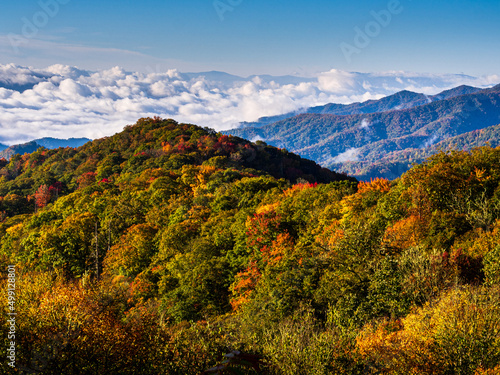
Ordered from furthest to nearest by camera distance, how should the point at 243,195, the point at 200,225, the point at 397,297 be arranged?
1. the point at 243,195
2. the point at 200,225
3. the point at 397,297

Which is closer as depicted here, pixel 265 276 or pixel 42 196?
pixel 265 276

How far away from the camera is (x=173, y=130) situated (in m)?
Answer: 158

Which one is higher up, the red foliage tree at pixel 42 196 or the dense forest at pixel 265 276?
the red foliage tree at pixel 42 196

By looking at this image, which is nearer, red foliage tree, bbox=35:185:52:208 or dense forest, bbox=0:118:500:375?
dense forest, bbox=0:118:500:375

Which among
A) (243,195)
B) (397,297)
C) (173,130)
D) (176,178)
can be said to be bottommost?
(397,297)

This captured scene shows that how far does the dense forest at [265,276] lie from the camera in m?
15.6

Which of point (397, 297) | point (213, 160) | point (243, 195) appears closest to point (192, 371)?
point (397, 297)

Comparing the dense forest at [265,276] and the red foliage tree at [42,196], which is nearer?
the dense forest at [265,276]

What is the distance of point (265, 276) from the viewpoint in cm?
3888

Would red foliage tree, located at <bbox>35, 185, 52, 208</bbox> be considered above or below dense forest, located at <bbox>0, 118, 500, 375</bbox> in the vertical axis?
above

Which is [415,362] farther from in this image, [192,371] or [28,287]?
[28,287]

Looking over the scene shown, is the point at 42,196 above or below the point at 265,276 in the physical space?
above

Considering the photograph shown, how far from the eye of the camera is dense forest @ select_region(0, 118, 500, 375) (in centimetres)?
1559

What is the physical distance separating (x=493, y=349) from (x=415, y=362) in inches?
134
